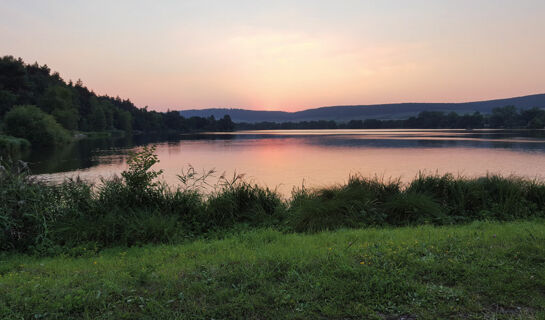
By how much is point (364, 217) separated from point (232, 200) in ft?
11.3

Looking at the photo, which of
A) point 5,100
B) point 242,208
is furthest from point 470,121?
point 5,100

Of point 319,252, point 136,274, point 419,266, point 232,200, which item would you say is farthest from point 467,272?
point 232,200

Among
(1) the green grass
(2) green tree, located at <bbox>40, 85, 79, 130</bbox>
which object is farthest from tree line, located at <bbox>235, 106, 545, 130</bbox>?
(1) the green grass

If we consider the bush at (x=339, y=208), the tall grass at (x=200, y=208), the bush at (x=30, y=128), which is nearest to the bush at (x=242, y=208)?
the tall grass at (x=200, y=208)

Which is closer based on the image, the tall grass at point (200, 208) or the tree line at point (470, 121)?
the tall grass at point (200, 208)

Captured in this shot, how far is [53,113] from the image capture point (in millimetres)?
80500

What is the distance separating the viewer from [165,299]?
3.95m

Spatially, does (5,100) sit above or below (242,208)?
above

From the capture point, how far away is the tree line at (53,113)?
183 feet

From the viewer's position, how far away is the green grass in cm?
370

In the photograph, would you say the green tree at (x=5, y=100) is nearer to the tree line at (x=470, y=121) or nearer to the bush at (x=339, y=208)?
the bush at (x=339, y=208)

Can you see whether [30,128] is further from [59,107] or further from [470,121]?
[470,121]

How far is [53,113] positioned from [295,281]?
310ft

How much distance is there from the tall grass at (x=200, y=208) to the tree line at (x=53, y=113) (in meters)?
58.9
